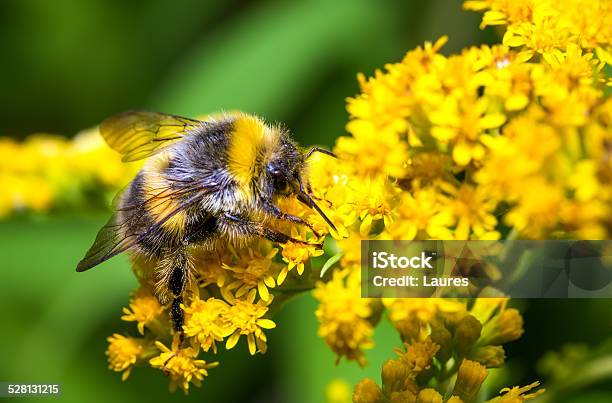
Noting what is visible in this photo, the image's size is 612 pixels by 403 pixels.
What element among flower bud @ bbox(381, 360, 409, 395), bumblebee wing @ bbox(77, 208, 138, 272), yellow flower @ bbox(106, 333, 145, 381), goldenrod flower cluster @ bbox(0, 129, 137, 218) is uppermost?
goldenrod flower cluster @ bbox(0, 129, 137, 218)

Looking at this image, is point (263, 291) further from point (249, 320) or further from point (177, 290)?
point (177, 290)

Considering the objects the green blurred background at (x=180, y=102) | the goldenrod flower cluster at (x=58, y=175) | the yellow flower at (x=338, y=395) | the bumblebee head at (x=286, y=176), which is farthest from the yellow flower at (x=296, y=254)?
the goldenrod flower cluster at (x=58, y=175)

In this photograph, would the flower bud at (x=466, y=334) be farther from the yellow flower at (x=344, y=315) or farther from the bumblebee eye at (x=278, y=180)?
the bumblebee eye at (x=278, y=180)

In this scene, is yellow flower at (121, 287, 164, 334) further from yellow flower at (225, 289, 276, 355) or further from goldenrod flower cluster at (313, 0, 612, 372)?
goldenrod flower cluster at (313, 0, 612, 372)

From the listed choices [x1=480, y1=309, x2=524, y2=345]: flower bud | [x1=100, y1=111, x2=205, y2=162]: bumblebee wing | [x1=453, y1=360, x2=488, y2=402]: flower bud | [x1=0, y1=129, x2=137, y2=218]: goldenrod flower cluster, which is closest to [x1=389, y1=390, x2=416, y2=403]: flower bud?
[x1=453, y1=360, x2=488, y2=402]: flower bud

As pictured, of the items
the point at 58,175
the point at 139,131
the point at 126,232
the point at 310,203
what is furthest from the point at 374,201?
the point at 58,175

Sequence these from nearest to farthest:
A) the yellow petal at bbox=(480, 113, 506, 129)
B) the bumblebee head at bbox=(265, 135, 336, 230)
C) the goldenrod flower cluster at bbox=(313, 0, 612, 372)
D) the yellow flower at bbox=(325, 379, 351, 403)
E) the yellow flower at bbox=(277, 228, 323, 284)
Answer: the goldenrod flower cluster at bbox=(313, 0, 612, 372) → the yellow petal at bbox=(480, 113, 506, 129) → the yellow flower at bbox=(277, 228, 323, 284) → the bumblebee head at bbox=(265, 135, 336, 230) → the yellow flower at bbox=(325, 379, 351, 403)
